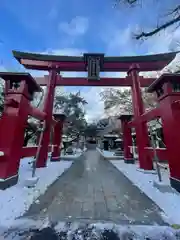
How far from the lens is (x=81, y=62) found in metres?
7.14

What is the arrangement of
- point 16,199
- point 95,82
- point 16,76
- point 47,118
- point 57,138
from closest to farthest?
1. point 16,199
2. point 16,76
3. point 47,118
4. point 95,82
5. point 57,138

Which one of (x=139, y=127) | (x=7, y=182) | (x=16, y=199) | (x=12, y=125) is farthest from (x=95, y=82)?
(x=16, y=199)

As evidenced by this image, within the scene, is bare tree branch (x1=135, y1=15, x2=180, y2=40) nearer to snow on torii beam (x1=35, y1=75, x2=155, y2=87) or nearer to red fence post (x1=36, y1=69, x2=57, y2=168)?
snow on torii beam (x1=35, y1=75, x2=155, y2=87)

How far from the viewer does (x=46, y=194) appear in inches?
123

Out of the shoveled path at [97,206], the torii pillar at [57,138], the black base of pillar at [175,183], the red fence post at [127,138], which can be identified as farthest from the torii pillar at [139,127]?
the torii pillar at [57,138]

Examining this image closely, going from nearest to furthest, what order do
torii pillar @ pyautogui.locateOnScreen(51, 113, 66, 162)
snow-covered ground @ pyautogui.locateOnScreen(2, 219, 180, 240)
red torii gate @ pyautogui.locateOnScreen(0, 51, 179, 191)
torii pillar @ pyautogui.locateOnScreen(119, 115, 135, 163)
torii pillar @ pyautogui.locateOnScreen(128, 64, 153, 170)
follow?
snow-covered ground @ pyautogui.locateOnScreen(2, 219, 180, 240)
torii pillar @ pyautogui.locateOnScreen(128, 64, 153, 170)
red torii gate @ pyautogui.locateOnScreen(0, 51, 179, 191)
torii pillar @ pyautogui.locateOnScreen(119, 115, 135, 163)
torii pillar @ pyautogui.locateOnScreen(51, 113, 66, 162)

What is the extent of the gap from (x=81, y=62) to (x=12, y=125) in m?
5.06

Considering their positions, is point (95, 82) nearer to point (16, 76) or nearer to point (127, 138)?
point (127, 138)

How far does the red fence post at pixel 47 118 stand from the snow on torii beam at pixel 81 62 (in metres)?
0.59

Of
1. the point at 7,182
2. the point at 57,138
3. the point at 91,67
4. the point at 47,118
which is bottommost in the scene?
the point at 7,182

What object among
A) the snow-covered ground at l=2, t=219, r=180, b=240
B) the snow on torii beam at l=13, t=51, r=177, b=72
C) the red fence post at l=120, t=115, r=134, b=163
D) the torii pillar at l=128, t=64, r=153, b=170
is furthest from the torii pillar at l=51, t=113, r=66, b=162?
the snow-covered ground at l=2, t=219, r=180, b=240

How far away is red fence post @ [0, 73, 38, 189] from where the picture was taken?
3355 millimetres

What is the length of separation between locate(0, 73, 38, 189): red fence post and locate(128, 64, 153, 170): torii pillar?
4755mm

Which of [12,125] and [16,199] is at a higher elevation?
[12,125]
